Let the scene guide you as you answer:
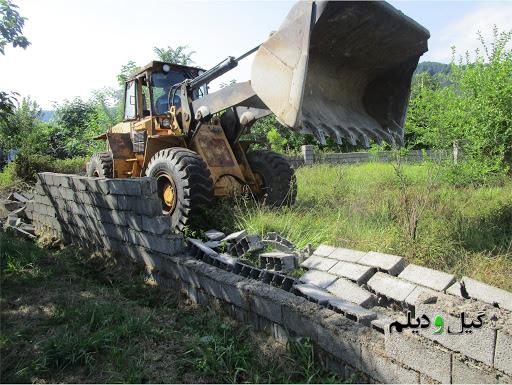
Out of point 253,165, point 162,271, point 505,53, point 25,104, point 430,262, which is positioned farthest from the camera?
point 25,104

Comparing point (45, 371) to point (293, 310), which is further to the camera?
point (293, 310)

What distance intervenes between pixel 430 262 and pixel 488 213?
216 cm

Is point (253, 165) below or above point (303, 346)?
above

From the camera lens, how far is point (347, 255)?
151 inches

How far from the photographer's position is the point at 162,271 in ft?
14.1

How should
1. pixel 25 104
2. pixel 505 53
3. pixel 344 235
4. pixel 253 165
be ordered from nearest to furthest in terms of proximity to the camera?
pixel 344 235, pixel 253 165, pixel 505 53, pixel 25 104

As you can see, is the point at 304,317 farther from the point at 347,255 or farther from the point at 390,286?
the point at 347,255

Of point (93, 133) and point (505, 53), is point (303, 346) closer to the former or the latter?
point (505, 53)

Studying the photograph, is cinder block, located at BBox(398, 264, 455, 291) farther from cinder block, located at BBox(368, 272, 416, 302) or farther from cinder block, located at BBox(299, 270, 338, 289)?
cinder block, located at BBox(299, 270, 338, 289)

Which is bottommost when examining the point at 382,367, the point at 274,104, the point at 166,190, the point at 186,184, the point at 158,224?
the point at 382,367

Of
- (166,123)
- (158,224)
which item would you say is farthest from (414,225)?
(166,123)

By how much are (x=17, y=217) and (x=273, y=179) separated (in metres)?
4.89

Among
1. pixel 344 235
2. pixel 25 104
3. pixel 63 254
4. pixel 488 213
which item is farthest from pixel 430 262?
pixel 25 104

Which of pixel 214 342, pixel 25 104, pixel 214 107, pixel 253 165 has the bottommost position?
pixel 214 342
